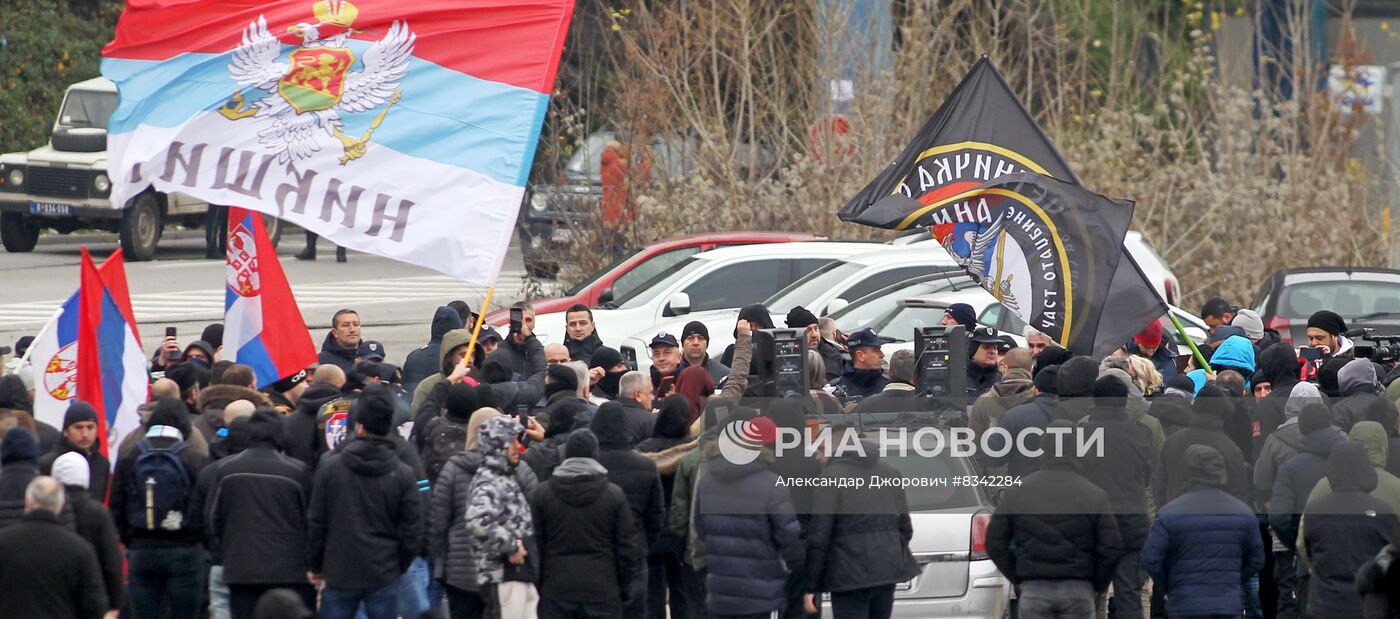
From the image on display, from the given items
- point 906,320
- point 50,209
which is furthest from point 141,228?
point 906,320

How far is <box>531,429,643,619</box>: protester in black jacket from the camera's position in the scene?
8.47m

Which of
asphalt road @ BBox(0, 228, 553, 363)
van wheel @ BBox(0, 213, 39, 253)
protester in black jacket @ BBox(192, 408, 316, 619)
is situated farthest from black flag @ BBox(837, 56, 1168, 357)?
van wheel @ BBox(0, 213, 39, 253)

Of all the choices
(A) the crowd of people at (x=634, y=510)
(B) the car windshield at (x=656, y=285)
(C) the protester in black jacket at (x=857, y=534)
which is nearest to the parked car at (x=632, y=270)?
(B) the car windshield at (x=656, y=285)

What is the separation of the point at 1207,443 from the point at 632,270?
29.1 ft

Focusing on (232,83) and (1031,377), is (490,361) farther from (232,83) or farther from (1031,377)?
(1031,377)

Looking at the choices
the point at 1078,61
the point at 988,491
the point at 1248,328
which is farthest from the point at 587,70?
the point at 988,491

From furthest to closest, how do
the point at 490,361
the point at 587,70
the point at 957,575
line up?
the point at 587,70 < the point at 490,361 < the point at 957,575

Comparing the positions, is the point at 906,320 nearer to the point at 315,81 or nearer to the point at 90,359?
the point at 315,81

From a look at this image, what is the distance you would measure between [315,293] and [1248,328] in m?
14.6

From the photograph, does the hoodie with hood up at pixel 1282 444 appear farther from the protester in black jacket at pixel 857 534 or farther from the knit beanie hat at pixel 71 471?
the knit beanie hat at pixel 71 471

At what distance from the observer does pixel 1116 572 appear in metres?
9.59

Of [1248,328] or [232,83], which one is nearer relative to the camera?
[232,83]

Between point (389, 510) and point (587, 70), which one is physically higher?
point (587, 70)

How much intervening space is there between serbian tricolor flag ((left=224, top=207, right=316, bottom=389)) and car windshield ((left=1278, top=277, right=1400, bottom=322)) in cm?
1067
